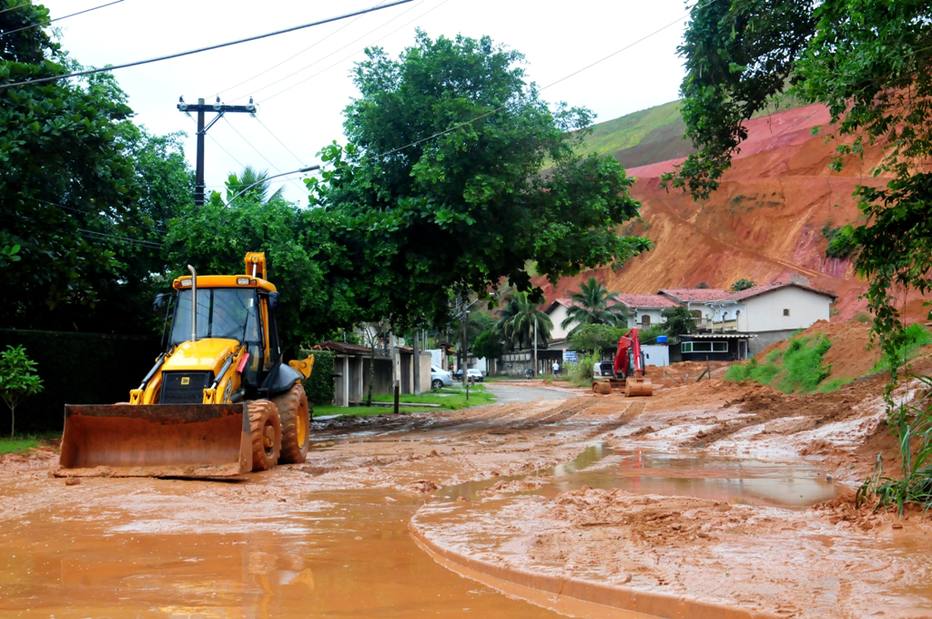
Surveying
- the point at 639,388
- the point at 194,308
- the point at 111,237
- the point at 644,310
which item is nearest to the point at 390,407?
the point at 639,388

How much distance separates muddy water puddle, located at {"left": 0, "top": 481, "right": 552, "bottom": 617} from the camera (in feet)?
21.1

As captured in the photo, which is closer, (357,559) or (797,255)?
(357,559)

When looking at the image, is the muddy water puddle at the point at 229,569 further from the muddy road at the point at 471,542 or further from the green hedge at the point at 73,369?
the green hedge at the point at 73,369

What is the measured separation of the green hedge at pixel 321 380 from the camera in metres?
38.1

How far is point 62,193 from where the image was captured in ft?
73.5

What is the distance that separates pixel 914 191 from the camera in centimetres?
1102

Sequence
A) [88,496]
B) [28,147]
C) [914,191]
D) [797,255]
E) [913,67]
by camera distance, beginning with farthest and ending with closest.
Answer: [797,255]
[28,147]
[88,496]
[914,191]
[913,67]

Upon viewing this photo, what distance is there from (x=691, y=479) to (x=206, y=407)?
272 inches

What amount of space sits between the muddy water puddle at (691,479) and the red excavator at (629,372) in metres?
27.6

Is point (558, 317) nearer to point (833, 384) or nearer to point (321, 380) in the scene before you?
point (321, 380)

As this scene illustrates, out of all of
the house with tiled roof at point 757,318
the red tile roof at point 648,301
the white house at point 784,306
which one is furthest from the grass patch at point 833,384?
the red tile roof at point 648,301

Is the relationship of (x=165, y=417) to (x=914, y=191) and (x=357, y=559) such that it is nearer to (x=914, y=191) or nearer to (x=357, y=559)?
(x=357, y=559)

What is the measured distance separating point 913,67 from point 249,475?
1010 cm

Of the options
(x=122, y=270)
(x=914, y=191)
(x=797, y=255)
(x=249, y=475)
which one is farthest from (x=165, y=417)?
(x=797, y=255)
